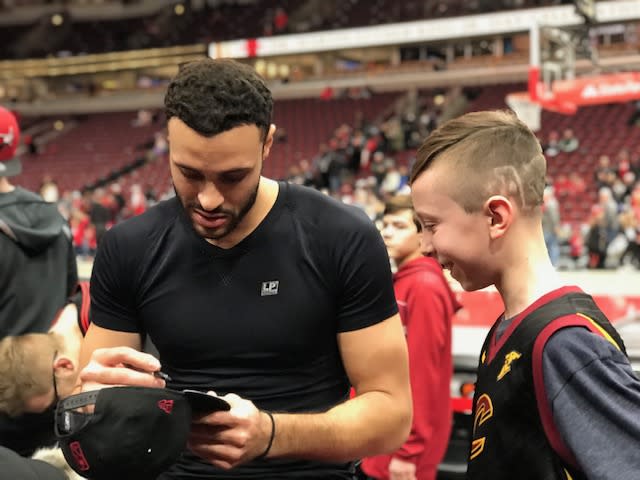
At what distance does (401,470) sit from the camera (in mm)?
3068

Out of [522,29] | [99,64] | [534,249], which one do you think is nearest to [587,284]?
[522,29]

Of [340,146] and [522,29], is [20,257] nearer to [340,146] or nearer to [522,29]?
[522,29]

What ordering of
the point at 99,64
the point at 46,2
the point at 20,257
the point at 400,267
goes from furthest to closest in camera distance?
the point at 46,2 → the point at 99,64 → the point at 400,267 → the point at 20,257

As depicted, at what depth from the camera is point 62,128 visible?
101 feet

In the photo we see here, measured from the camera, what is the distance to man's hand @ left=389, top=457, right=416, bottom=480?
3.06 metres

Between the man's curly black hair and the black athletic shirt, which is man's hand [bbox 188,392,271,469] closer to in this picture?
the black athletic shirt

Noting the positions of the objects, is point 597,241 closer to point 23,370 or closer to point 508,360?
point 23,370

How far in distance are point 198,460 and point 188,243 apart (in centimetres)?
51

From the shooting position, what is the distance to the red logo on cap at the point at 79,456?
142cm

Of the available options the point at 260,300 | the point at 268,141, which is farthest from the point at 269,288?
the point at 268,141

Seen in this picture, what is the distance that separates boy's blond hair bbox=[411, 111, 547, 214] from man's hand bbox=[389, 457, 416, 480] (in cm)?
178

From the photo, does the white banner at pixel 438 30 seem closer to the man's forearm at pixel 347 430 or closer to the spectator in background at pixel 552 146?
the spectator in background at pixel 552 146

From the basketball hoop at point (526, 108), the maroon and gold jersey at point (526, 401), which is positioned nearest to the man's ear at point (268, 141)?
the maroon and gold jersey at point (526, 401)

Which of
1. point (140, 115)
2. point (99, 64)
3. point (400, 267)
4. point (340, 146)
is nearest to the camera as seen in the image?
point (400, 267)
